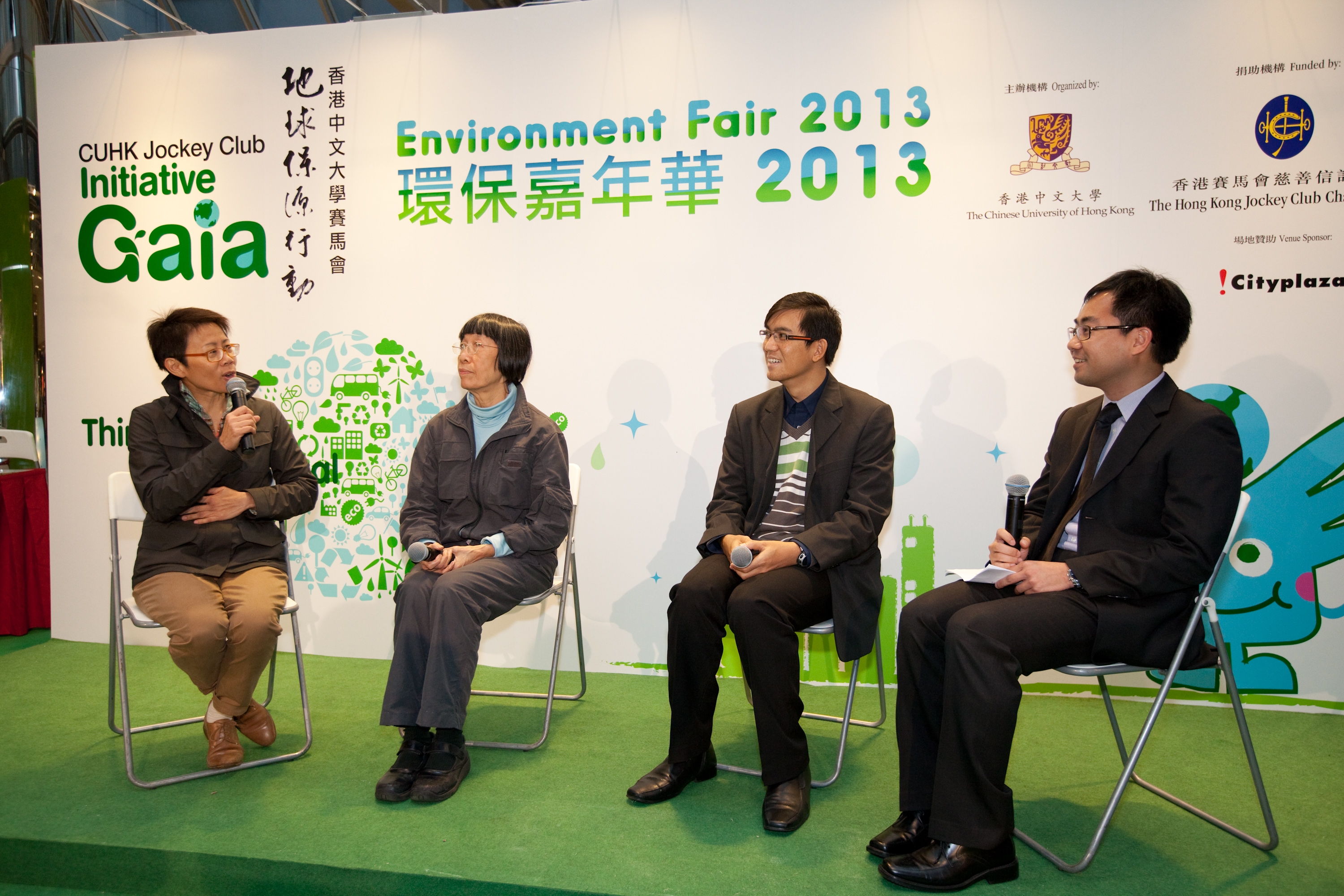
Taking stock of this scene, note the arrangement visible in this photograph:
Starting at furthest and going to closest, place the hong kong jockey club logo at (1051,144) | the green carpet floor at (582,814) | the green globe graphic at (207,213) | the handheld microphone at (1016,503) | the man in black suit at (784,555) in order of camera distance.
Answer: the green globe graphic at (207,213) → the hong kong jockey club logo at (1051,144) → the man in black suit at (784,555) → the handheld microphone at (1016,503) → the green carpet floor at (582,814)

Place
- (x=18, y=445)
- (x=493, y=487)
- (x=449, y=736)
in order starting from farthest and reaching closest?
(x=18, y=445) < (x=493, y=487) < (x=449, y=736)

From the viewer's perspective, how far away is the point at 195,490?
280 cm

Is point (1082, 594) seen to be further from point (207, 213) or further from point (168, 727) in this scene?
point (207, 213)

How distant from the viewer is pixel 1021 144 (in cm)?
352

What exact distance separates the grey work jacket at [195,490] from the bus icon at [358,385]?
0.94 meters

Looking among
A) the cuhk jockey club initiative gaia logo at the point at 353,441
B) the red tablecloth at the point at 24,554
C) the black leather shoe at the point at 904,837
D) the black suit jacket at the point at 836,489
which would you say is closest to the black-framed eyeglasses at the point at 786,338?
the black suit jacket at the point at 836,489

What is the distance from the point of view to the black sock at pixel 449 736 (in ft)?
8.72

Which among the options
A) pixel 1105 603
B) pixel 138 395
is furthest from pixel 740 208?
pixel 138 395

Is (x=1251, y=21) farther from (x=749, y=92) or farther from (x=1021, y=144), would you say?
(x=749, y=92)

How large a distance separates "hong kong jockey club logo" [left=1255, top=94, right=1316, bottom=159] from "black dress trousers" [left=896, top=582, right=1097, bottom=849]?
226 centimetres

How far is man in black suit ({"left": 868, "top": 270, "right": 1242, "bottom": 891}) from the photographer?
2.06 meters

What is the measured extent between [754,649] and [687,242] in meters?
1.95

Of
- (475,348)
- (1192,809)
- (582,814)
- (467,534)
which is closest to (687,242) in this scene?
(475,348)

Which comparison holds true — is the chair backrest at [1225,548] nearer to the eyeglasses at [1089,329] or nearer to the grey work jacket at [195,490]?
the eyeglasses at [1089,329]
